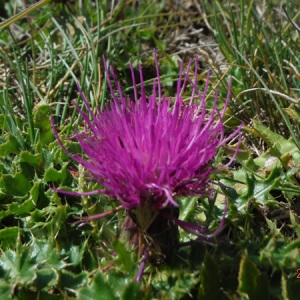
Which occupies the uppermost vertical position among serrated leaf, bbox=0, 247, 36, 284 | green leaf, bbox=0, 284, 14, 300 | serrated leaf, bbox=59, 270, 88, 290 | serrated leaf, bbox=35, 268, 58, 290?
green leaf, bbox=0, 284, 14, 300

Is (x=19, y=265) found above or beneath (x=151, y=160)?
beneath

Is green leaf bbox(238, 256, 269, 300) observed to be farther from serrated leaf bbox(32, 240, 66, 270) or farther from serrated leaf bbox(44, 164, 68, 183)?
serrated leaf bbox(44, 164, 68, 183)

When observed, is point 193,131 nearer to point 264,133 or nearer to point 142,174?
point 142,174

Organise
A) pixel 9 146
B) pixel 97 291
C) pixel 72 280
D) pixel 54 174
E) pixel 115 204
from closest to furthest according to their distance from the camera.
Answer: pixel 97 291 < pixel 72 280 < pixel 115 204 < pixel 54 174 < pixel 9 146

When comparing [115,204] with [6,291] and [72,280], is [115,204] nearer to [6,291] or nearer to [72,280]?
[72,280]

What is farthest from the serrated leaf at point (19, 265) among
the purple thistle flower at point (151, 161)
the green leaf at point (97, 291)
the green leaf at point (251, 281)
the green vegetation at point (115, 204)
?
the green leaf at point (251, 281)

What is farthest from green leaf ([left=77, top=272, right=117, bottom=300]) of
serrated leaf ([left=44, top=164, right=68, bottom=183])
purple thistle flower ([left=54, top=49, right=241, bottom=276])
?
serrated leaf ([left=44, top=164, right=68, bottom=183])

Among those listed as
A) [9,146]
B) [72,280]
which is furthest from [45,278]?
[9,146]

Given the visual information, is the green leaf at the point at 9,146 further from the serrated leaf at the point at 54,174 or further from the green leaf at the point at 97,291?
the green leaf at the point at 97,291
